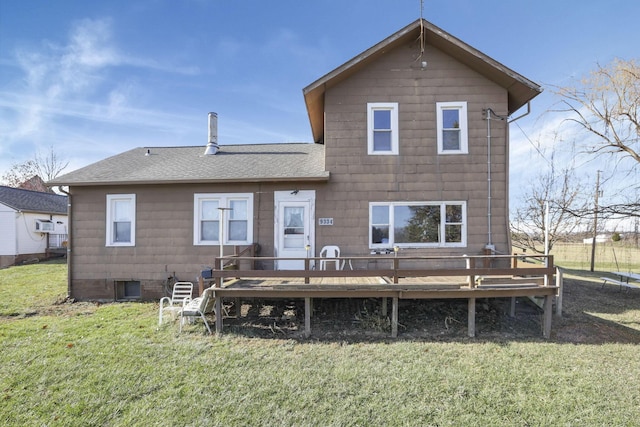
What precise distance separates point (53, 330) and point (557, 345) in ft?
31.6

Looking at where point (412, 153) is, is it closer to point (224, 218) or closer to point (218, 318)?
point (224, 218)

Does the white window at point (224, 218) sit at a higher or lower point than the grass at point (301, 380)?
higher

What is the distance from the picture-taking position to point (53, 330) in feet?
19.2

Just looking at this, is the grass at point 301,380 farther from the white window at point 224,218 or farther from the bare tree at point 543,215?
the bare tree at point 543,215

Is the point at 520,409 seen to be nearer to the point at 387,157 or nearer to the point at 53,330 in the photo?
the point at 387,157

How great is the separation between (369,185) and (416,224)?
1.65m

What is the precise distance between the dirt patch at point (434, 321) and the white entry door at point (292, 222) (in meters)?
1.31

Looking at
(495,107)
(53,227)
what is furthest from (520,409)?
(53,227)

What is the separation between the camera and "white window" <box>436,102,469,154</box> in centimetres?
780

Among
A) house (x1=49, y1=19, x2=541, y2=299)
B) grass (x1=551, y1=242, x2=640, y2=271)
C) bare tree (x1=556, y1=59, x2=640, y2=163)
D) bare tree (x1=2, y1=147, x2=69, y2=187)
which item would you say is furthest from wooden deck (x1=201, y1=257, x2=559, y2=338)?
bare tree (x1=2, y1=147, x2=69, y2=187)

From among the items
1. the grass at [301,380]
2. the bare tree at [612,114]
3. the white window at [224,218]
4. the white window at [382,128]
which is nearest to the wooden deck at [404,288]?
the grass at [301,380]

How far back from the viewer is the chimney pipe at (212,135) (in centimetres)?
1034

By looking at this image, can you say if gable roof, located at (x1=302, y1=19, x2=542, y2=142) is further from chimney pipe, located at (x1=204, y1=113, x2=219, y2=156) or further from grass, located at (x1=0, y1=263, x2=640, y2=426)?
grass, located at (x1=0, y1=263, x2=640, y2=426)

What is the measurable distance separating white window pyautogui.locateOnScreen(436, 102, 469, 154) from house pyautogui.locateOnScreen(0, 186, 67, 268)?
2185cm
